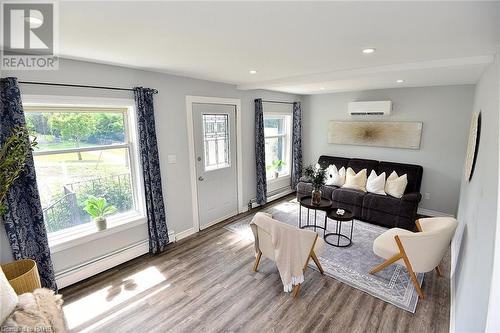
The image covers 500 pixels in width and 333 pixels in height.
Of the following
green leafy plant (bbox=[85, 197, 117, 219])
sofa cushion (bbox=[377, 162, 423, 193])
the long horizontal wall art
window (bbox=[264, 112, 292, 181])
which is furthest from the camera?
window (bbox=[264, 112, 292, 181])

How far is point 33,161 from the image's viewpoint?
2.21 m

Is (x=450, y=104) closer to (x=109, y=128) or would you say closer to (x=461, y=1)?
(x=461, y=1)

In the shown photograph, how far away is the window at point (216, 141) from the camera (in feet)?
12.7

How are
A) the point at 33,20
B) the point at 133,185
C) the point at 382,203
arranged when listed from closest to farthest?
1. the point at 33,20
2. the point at 133,185
3. the point at 382,203

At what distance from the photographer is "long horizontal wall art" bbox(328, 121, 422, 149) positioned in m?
4.34

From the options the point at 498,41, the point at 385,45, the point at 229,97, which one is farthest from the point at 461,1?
the point at 229,97

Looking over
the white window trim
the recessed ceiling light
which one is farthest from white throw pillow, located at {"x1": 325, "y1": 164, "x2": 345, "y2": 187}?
the recessed ceiling light

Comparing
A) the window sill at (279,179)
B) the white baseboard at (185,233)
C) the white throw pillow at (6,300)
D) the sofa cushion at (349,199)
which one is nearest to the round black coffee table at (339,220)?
the sofa cushion at (349,199)

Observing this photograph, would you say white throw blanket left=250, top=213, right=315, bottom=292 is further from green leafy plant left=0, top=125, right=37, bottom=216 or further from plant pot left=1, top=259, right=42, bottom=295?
green leafy plant left=0, top=125, right=37, bottom=216

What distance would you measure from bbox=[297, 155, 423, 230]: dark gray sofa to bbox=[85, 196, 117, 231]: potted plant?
138 inches

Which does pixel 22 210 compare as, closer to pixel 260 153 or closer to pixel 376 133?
pixel 260 153

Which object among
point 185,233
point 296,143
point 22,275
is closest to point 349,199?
point 296,143

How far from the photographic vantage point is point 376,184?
423cm

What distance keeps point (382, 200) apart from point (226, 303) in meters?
3.00
